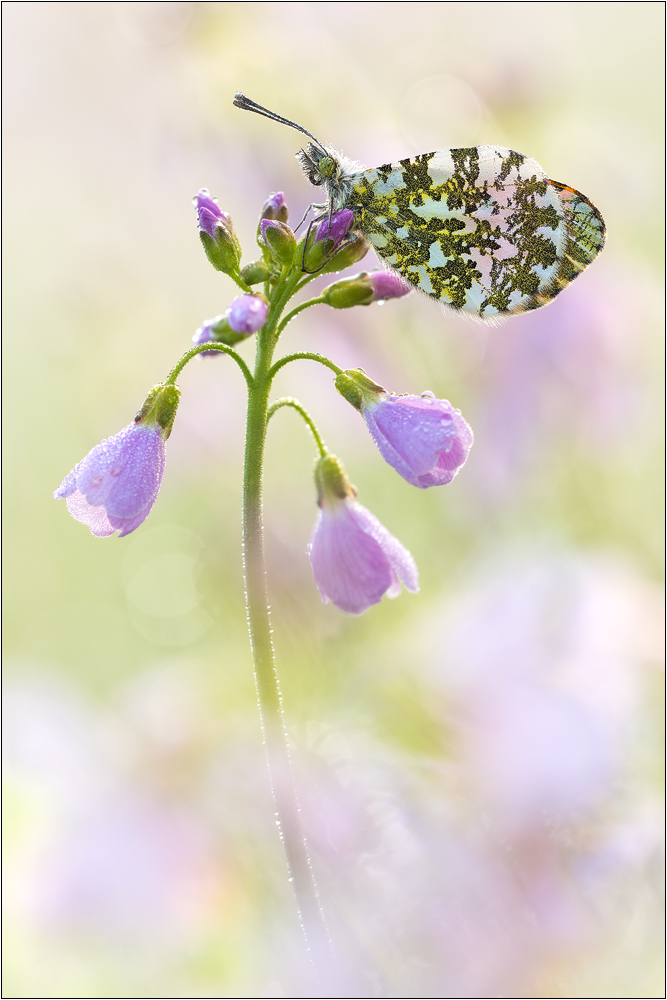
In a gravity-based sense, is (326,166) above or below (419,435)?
above

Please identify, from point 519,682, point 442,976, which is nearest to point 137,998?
point 442,976

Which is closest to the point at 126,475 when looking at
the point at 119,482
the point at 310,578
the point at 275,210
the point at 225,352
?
the point at 119,482

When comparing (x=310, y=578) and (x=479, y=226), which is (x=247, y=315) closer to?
(x=479, y=226)

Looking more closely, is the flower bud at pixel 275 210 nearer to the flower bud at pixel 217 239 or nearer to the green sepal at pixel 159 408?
the flower bud at pixel 217 239

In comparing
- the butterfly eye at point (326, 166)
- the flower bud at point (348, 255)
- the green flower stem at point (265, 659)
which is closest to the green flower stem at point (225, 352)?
the green flower stem at point (265, 659)

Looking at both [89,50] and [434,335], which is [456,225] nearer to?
[434,335]
